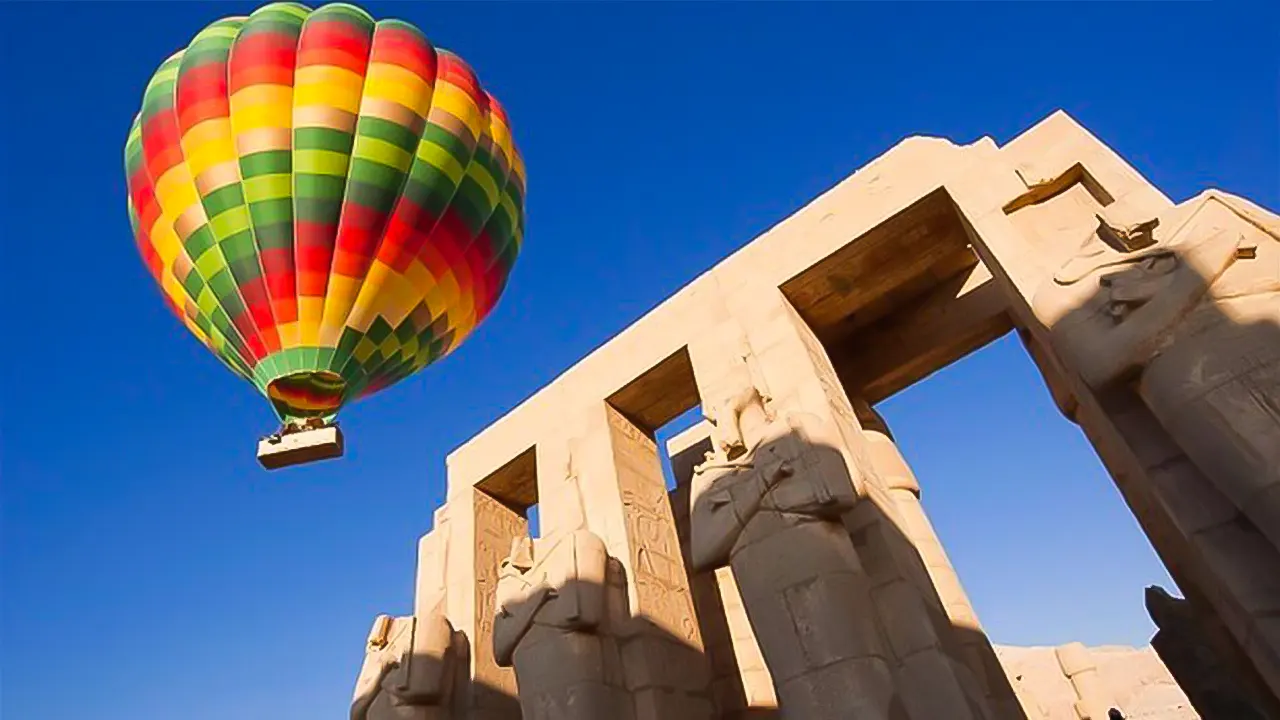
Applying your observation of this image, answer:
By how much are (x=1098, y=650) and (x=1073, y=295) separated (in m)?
15.7

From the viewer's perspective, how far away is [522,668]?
811 cm

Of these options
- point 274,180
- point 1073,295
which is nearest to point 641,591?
point 1073,295

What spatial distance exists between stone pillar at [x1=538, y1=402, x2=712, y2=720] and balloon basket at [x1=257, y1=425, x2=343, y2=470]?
2883 mm

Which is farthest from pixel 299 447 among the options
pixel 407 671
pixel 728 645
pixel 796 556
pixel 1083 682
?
pixel 1083 682

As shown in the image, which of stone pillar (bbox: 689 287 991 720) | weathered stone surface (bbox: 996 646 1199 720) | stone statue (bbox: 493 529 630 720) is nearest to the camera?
stone pillar (bbox: 689 287 991 720)

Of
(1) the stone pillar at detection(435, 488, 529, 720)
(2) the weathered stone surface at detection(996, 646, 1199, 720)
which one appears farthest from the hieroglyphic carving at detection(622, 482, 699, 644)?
(2) the weathered stone surface at detection(996, 646, 1199, 720)

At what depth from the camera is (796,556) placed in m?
6.45

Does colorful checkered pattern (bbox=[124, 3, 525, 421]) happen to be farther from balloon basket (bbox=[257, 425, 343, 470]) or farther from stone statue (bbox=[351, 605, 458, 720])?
stone statue (bbox=[351, 605, 458, 720])

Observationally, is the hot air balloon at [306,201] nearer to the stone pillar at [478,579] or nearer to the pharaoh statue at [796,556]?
the stone pillar at [478,579]

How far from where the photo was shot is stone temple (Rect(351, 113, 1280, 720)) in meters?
5.81

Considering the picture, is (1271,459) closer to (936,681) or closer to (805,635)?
(936,681)

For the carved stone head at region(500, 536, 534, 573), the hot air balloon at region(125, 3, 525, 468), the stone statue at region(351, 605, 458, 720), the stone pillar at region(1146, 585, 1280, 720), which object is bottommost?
the stone pillar at region(1146, 585, 1280, 720)

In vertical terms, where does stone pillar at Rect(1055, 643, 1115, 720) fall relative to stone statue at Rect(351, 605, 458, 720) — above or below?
below

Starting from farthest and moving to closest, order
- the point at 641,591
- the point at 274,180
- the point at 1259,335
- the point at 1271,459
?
1. the point at 274,180
2. the point at 641,591
3. the point at 1259,335
4. the point at 1271,459
